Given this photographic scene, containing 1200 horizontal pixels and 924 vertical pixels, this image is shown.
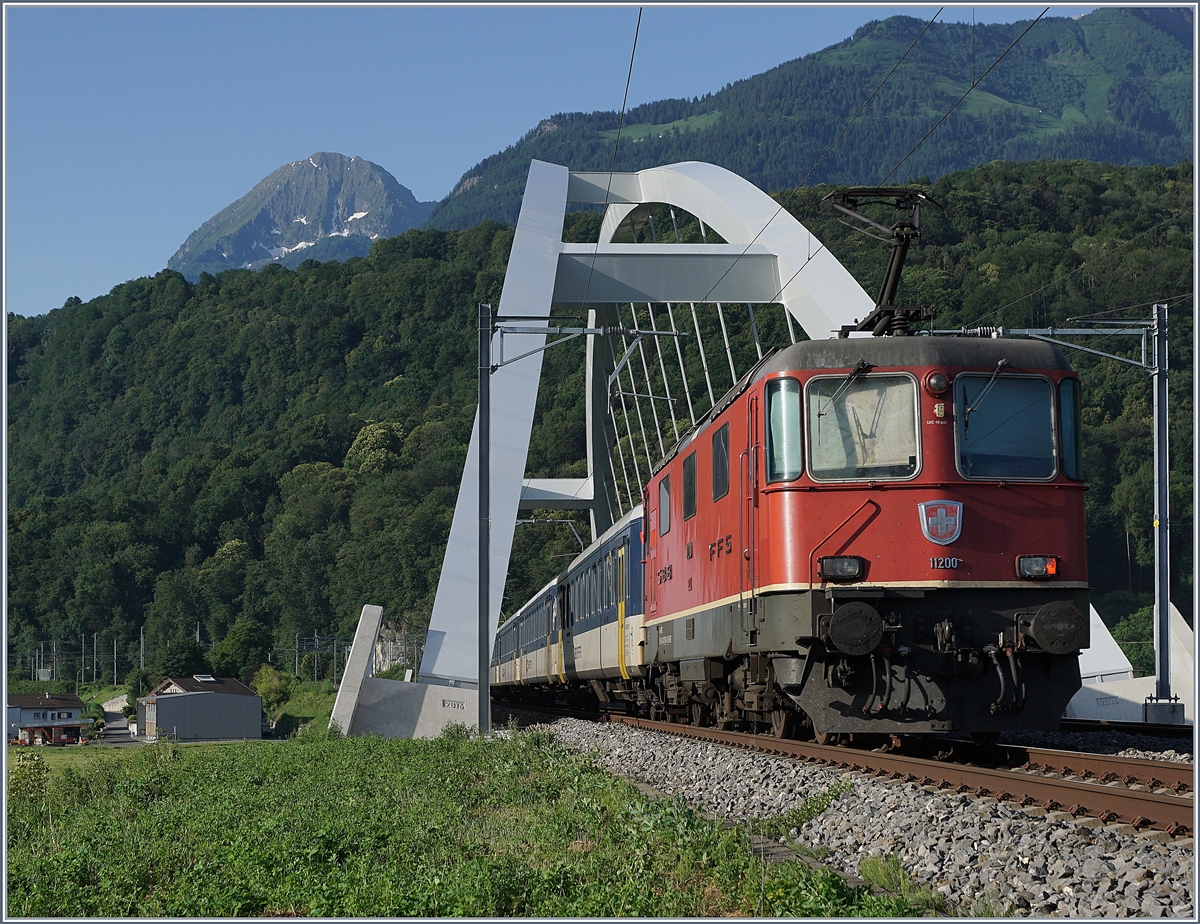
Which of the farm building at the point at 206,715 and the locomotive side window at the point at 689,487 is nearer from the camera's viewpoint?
the locomotive side window at the point at 689,487

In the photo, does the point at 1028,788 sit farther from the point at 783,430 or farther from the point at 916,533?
the point at 783,430

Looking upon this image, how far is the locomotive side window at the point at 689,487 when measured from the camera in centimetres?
1391

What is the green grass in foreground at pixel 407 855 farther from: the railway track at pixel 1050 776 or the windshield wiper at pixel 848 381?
the windshield wiper at pixel 848 381

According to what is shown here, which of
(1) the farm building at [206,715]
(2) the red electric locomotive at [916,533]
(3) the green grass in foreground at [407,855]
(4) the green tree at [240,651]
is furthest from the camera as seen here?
(4) the green tree at [240,651]

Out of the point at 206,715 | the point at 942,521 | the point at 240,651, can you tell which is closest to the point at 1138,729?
the point at 942,521

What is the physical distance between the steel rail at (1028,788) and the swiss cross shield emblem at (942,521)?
1.79 metres

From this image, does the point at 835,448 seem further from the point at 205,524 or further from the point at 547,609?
the point at 205,524

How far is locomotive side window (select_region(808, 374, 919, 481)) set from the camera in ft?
33.9

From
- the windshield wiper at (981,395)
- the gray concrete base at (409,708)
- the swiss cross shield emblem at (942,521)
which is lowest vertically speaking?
the gray concrete base at (409,708)

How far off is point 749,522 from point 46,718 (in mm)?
60585

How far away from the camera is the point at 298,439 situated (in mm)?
108938

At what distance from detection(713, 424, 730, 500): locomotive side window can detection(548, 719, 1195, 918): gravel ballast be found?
9.21 ft

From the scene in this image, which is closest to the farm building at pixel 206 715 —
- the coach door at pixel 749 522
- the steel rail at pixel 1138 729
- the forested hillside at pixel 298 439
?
the forested hillside at pixel 298 439

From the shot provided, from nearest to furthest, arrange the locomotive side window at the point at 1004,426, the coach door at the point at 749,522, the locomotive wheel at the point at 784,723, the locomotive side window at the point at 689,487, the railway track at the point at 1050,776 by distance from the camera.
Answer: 1. the railway track at the point at 1050,776
2. the locomotive side window at the point at 1004,426
3. the coach door at the point at 749,522
4. the locomotive wheel at the point at 784,723
5. the locomotive side window at the point at 689,487
